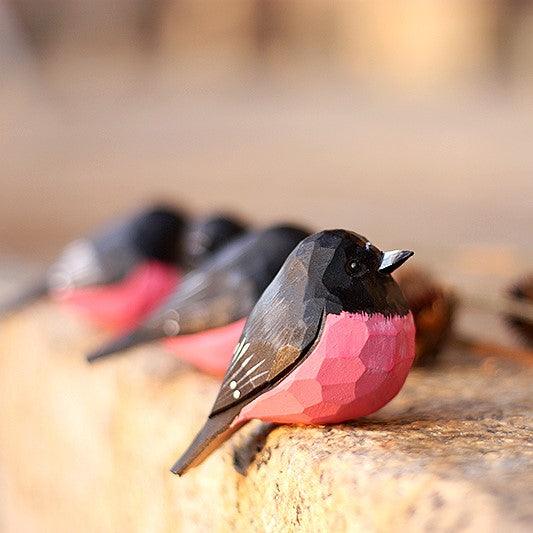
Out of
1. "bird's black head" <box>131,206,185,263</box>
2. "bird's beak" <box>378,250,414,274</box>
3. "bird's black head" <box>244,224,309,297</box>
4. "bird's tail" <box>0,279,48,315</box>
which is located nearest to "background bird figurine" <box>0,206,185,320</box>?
"bird's black head" <box>131,206,185,263</box>

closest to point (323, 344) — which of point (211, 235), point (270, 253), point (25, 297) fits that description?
point (270, 253)

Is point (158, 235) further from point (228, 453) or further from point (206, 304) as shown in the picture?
point (228, 453)

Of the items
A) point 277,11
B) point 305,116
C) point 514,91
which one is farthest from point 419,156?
point 277,11

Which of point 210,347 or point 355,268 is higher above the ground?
point 355,268

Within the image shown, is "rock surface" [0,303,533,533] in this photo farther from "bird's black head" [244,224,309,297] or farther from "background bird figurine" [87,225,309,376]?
"bird's black head" [244,224,309,297]

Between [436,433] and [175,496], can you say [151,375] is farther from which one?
[436,433]
